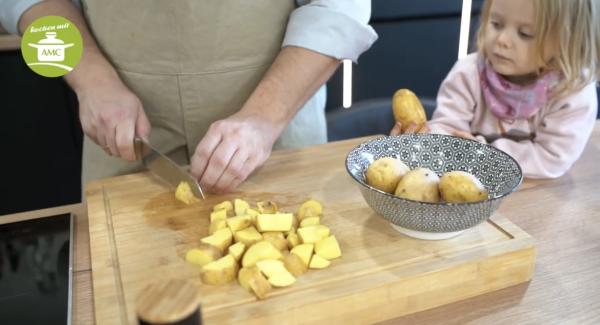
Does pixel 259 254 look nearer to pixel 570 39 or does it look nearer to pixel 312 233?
pixel 312 233

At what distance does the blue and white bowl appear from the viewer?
63cm

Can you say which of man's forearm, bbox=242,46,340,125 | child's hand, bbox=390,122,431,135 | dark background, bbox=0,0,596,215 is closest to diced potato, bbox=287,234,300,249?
man's forearm, bbox=242,46,340,125

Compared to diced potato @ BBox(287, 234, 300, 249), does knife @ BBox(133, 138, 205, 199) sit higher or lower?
higher

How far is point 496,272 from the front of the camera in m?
0.66

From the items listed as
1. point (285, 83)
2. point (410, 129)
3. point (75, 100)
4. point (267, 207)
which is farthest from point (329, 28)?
point (75, 100)

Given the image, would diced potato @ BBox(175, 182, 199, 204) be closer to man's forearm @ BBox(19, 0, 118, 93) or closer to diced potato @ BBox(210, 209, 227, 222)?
diced potato @ BBox(210, 209, 227, 222)

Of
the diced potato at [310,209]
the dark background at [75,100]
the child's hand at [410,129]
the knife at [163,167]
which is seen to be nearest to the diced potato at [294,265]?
the diced potato at [310,209]

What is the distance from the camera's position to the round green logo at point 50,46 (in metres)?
0.76

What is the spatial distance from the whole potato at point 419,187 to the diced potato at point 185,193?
32 cm

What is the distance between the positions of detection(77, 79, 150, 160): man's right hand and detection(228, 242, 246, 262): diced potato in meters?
0.31

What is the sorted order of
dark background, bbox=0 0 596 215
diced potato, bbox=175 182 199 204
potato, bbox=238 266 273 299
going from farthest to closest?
1. dark background, bbox=0 0 596 215
2. diced potato, bbox=175 182 199 204
3. potato, bbox=238 266 273 299

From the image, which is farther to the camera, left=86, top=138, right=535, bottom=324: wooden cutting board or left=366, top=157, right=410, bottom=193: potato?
left=366, top=157, right=410, bottom=193: potato

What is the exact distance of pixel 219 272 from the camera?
1.99ft

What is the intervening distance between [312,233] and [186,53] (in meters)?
0.45
